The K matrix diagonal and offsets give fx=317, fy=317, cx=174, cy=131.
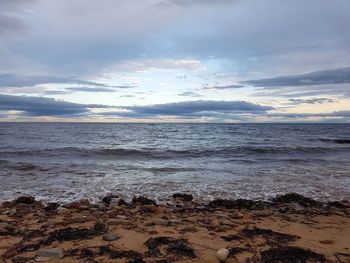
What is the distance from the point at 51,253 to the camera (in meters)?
4.57

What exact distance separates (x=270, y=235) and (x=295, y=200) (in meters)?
3.80

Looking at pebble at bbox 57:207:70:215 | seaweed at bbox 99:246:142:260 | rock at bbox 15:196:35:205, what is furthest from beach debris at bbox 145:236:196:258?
rock at bbox 15:196:35:205

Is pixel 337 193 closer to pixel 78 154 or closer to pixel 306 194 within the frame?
pixel 306 194

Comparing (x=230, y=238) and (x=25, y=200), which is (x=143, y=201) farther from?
(x=230, y=238)

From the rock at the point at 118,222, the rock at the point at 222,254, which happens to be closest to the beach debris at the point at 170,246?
the rock at the point at 222,254

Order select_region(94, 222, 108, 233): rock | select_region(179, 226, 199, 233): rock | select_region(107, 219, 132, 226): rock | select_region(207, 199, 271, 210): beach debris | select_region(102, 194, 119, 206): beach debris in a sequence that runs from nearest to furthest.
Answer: select_region(94, 222, 108, 233): rock, select_region(179, 226, 199, 233): rock, select_region(107, 219, 132, 226): rock, select_region(207, 199, 271, 210): beach debris, select_region(102, 194, 119, 206): beach debris

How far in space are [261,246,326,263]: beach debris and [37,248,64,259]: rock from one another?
9.55ft

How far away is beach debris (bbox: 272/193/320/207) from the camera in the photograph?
881cm

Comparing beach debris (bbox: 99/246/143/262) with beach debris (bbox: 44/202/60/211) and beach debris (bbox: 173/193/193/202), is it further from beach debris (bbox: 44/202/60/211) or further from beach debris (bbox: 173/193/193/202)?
beach debris (bbox: 173/193/193/202)

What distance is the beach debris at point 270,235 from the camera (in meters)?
5.41

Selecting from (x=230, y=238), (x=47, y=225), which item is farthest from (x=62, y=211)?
(x=230, y=238)

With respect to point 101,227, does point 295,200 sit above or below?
below

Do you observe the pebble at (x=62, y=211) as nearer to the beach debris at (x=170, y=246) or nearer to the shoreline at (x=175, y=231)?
the shoreline at (x=175, y=231)

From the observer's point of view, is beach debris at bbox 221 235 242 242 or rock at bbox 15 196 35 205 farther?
rock at bbox 15 196 35 205
